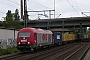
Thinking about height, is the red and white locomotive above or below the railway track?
above

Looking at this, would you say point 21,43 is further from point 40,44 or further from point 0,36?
point 0,36

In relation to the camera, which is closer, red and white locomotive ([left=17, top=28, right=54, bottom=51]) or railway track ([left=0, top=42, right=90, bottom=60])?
railway track ([left=0, top=42, right=90, bottom=60])

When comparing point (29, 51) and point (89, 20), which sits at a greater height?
point (89, 20)

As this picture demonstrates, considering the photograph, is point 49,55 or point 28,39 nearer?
point 49,55

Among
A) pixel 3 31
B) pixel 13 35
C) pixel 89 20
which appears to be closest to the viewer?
pixel 3 31

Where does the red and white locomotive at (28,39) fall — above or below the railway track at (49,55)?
above

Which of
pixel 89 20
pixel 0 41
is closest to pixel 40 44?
pixel 0 41

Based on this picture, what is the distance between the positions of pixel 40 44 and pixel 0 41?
5.52 meters

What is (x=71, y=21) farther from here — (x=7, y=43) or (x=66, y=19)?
(x=7, y=43)

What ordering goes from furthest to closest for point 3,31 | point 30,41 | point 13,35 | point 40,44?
point 13,35
point 3,31
point 40,44
point 30,41

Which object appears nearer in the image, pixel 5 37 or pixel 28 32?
pixel 28 32

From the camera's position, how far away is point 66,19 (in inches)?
2889

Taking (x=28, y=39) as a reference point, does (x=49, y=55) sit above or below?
below

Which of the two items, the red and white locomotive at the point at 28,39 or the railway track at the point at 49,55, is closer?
the railway track at the point at 49,55
